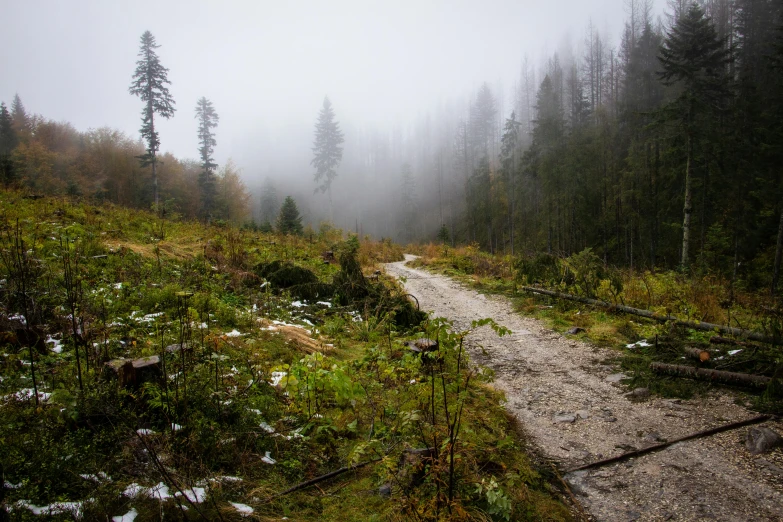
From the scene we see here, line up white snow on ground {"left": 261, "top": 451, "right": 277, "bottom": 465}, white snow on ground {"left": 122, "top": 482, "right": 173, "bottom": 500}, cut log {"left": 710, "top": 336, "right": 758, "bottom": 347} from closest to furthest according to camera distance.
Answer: white snow on ground {"left": 122, "top": 482, "right": 173, "bottom": 500}
white snow on ground {"left": 261, "top": 451, "right": 277, "bottom": 465}
cut log {"left": 710, "top": 336, "right": 758, "bottom": 347}

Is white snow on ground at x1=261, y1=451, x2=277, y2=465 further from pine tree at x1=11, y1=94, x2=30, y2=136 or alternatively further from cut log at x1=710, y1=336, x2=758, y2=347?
pine tree at x1=11, y1=94, x2=30, y2=136

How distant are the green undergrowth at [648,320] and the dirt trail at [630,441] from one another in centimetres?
32

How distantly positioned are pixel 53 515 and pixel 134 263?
6590mm

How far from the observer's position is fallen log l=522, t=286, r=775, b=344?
18.1 ft

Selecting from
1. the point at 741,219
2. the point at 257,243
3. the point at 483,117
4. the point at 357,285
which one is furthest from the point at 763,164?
the point at 483,117

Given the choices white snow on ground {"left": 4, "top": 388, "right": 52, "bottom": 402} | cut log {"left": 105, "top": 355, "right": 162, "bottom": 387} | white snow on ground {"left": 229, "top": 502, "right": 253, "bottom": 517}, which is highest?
cut log {"left": 105, "top": 355, "right": 162, "bottom": 387}

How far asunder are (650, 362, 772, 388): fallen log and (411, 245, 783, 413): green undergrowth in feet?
0.27

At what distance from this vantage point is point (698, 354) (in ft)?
16.6

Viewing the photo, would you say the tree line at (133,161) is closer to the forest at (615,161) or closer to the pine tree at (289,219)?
the forest at (615,161)

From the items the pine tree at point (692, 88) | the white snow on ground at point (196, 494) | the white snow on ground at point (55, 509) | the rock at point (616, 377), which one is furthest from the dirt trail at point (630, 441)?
Answer: the pine tree at point (692, 88)

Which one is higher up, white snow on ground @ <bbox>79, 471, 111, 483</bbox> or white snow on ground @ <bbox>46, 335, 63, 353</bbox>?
white snow on ground @ <bbox>46, 335, 63, 353</bbox>

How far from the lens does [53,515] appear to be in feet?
6.42

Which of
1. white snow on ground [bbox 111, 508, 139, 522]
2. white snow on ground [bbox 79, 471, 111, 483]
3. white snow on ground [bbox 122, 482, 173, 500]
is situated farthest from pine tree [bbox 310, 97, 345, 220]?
white snow on ground [bbox 111, 508, 139, 522]

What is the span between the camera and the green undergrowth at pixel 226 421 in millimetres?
2273
